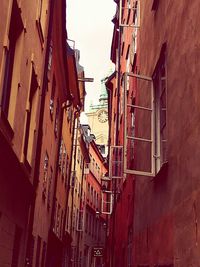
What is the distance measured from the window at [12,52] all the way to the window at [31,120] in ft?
6.43

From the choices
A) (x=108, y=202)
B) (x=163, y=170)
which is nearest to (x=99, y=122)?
(x=108, y=202)

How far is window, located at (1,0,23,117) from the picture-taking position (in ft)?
27.5

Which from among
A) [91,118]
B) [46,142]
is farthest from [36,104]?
[91,118]

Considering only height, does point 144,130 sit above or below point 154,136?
above

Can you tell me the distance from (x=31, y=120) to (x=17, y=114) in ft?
8.13

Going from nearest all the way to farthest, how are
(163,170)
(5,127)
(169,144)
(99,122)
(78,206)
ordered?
(169,144)
(163,170)
(5,127)
(78,206)
(99,122)

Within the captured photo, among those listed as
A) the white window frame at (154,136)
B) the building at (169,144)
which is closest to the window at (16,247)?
the building at (169,144)

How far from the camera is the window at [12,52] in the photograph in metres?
8.37

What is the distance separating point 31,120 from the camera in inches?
458

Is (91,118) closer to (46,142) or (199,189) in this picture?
(46,142)

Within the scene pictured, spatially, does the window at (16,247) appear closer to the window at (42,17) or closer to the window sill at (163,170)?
the window sill at (163,170)

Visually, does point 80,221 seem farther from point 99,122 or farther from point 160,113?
point 99,122

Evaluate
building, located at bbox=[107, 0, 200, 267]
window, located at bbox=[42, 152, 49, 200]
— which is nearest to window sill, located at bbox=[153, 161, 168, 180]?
building, located at bbox=[107, 0, 200, 267]

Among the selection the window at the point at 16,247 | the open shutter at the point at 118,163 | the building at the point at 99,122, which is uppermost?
the building at the point at 99,122
